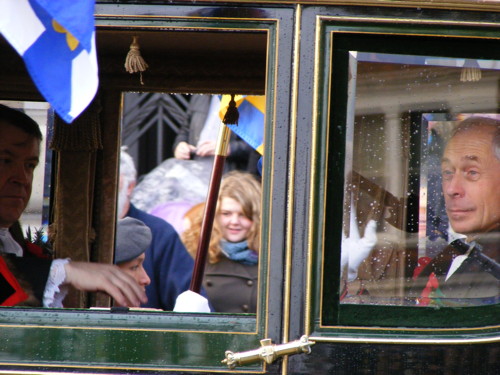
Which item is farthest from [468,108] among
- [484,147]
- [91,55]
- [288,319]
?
[91,55]

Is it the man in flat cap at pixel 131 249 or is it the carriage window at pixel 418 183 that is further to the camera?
the man in flat cap at pixel 131 249

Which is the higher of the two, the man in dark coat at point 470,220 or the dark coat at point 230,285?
the man in dark coat at point 470,220

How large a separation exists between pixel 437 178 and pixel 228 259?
328 centimetres

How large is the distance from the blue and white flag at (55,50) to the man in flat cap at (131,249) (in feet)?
7.45

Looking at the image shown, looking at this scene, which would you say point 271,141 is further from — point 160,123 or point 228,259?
point 160,123

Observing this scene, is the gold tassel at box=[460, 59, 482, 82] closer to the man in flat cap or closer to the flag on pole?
the flag on pole

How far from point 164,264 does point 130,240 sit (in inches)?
39.6

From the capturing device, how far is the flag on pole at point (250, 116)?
4.37 metres

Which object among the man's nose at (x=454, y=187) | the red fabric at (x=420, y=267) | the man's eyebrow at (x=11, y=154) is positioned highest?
the man's eyebrow at (x=11, y=154)

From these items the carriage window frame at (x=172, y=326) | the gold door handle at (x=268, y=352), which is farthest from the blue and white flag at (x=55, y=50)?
the gold door handle at (x=268, y=352)

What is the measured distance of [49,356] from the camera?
249 centimetres

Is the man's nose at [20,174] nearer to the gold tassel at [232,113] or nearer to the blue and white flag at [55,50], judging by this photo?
the gold tassel at [232,113]

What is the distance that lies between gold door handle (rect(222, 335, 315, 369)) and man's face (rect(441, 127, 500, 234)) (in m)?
0.49

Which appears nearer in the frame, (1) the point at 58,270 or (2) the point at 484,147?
(2) the point at 484,147
